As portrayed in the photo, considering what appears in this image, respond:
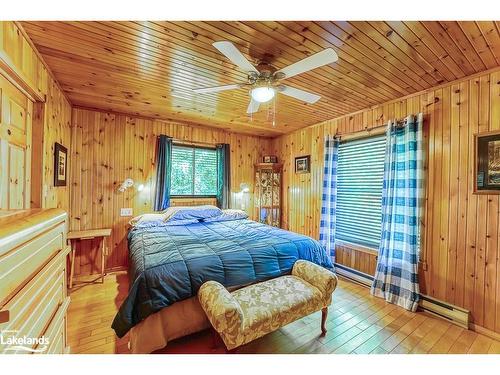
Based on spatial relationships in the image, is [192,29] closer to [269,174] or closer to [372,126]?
[372,126]

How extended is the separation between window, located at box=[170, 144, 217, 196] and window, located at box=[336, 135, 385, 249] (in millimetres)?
2282

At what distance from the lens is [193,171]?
4.09 metres

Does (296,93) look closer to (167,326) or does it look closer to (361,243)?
(167,326)

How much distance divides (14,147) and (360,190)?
3764 millimetres

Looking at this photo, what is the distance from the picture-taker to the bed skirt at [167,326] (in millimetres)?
1651

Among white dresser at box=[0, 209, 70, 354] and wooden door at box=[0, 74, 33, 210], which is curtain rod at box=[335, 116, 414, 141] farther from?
wooden door at box=[0, 74, 33, 210]

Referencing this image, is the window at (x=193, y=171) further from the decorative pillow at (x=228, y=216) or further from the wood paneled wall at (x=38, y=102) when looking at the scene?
the wood paneled wall at (x=38, y=102)

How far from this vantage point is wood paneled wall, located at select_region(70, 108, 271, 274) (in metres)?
3.17

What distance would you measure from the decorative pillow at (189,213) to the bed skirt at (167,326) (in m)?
1.69

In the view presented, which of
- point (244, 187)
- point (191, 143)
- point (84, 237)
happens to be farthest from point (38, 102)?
point (244, 187)

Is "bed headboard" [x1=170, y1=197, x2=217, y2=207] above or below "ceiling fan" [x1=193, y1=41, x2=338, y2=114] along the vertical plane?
below

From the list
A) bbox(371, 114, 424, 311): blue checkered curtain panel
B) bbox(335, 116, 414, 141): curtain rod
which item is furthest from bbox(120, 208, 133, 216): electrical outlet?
bbox(371, 114, 424, 311): blue checkered curtain panel

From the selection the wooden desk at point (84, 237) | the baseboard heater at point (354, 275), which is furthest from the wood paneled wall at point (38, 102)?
the baseboard heater at point (354, 275)
